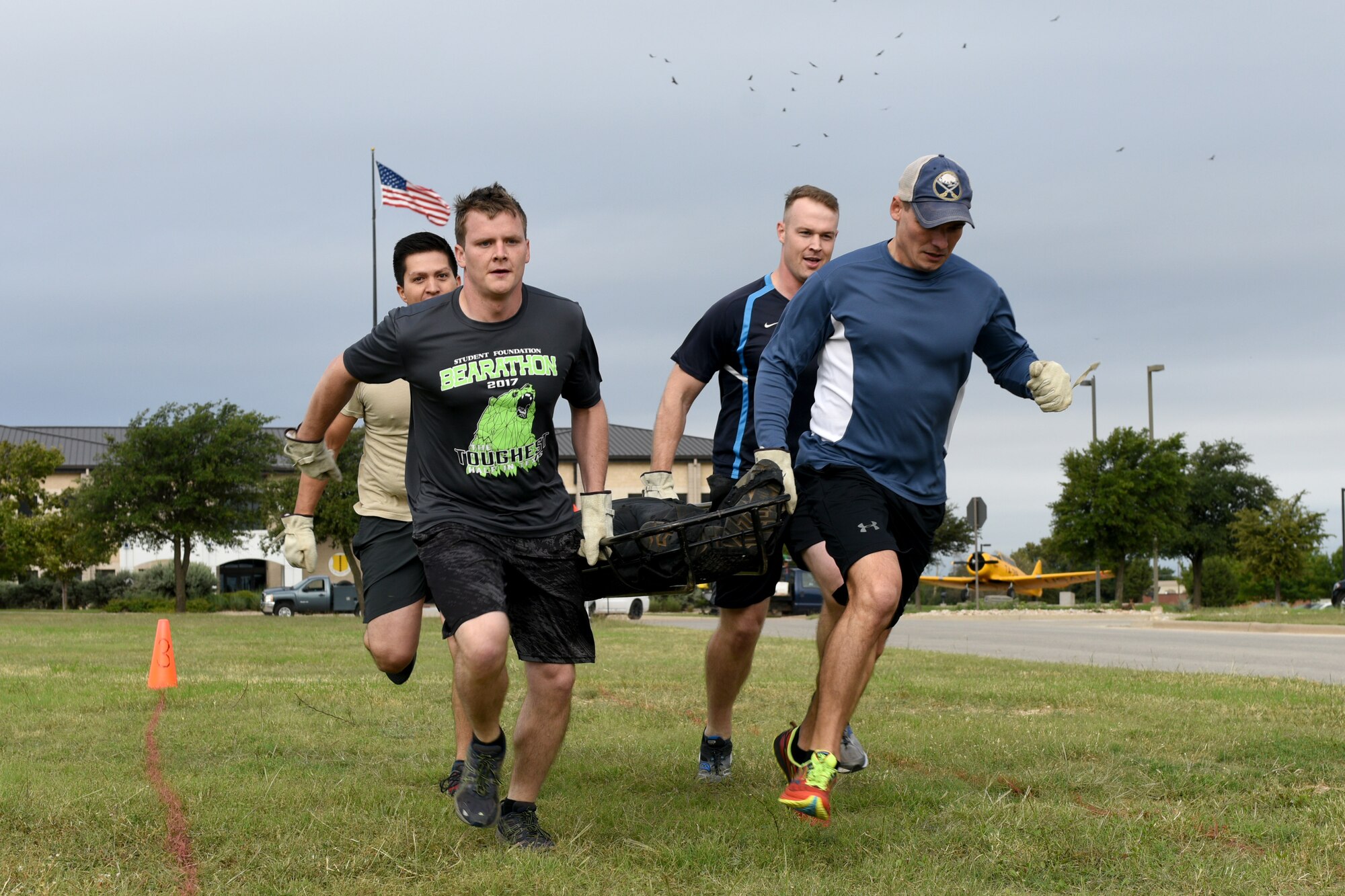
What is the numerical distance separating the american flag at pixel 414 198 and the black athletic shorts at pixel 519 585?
26.1m

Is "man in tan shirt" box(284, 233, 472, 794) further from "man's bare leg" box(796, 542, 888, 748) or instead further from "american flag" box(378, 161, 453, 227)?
"american flag" box(378, 161, 453, 227)

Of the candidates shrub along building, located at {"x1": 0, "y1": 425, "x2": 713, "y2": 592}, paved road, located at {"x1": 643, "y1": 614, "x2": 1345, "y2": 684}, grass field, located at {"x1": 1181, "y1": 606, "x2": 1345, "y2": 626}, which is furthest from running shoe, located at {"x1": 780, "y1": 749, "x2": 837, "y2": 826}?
shrub along building, located at {"x1": 0, "y1": 425, "x2": 713, "y2": 592}

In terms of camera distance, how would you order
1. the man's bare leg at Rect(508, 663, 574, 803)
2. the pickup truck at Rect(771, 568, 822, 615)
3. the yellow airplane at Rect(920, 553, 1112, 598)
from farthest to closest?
1. the yellow airplane at Rect(920, 553, 1112, 598)
2. the pickup truck at Rect(771, 568, 822, 615)
3. the man's bare leg at Rect(508, 663, 574, 803)

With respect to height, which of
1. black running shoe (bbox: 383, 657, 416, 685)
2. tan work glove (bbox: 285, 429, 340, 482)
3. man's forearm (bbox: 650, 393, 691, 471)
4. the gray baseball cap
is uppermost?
the gray baseball cap

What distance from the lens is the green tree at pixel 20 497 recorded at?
4744cm

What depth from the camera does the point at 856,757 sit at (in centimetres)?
567

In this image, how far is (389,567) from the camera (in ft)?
19.2

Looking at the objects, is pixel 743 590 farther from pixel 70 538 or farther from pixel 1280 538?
pixel 1280 538

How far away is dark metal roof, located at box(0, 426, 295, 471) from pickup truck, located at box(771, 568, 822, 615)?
144 feet

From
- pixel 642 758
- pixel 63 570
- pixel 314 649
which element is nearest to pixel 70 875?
pixel 642 758

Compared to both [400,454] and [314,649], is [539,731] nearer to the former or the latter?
[400,454]

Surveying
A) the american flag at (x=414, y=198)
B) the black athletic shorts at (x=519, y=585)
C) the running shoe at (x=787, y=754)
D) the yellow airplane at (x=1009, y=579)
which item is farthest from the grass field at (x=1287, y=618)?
the yellow airplane at (x=1009, y=579)

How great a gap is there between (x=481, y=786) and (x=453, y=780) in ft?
2.71

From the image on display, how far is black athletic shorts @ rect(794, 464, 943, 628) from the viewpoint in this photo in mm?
4930
